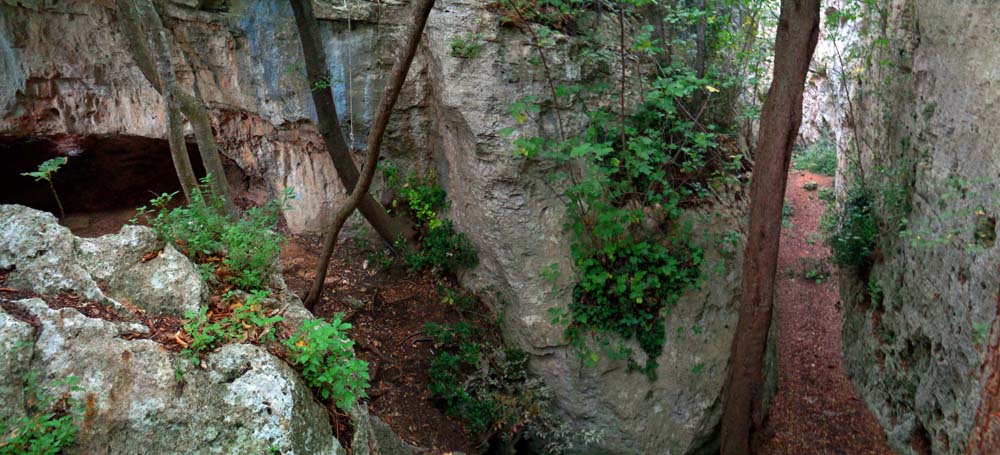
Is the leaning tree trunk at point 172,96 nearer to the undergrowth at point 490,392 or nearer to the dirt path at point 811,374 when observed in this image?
the undergrowth at point 490,392

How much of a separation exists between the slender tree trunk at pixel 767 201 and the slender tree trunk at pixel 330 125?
12.8ft

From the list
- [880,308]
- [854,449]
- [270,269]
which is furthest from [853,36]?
[270,269]

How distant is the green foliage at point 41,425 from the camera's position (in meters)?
2.67

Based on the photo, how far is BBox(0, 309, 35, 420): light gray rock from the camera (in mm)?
2820

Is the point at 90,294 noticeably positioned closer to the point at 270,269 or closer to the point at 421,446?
the point at 270,269

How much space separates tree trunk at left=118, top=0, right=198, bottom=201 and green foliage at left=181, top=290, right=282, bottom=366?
1.91 m

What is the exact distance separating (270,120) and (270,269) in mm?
4818

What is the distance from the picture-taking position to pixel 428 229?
856 cm

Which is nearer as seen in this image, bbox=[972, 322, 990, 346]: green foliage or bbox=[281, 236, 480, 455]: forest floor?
bbox=[972, 322, 990, 346]: green foliage

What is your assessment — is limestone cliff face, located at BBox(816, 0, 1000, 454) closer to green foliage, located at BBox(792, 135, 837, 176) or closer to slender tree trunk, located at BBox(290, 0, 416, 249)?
slender tree trunk, located at BBox(290, 0, 416, 249)

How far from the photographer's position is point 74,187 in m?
9.95

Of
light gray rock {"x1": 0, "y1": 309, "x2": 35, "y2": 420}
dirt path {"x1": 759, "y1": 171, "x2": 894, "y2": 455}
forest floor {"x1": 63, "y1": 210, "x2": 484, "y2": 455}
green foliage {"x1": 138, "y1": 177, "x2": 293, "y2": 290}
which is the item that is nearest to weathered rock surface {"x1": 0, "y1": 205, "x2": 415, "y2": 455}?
light gray rock {"x1": 0, "y1": 309, "x2": 35, "y2": 420}

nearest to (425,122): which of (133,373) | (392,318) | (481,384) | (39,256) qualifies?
(392,318)

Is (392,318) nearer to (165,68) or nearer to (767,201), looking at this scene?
(165,68)
